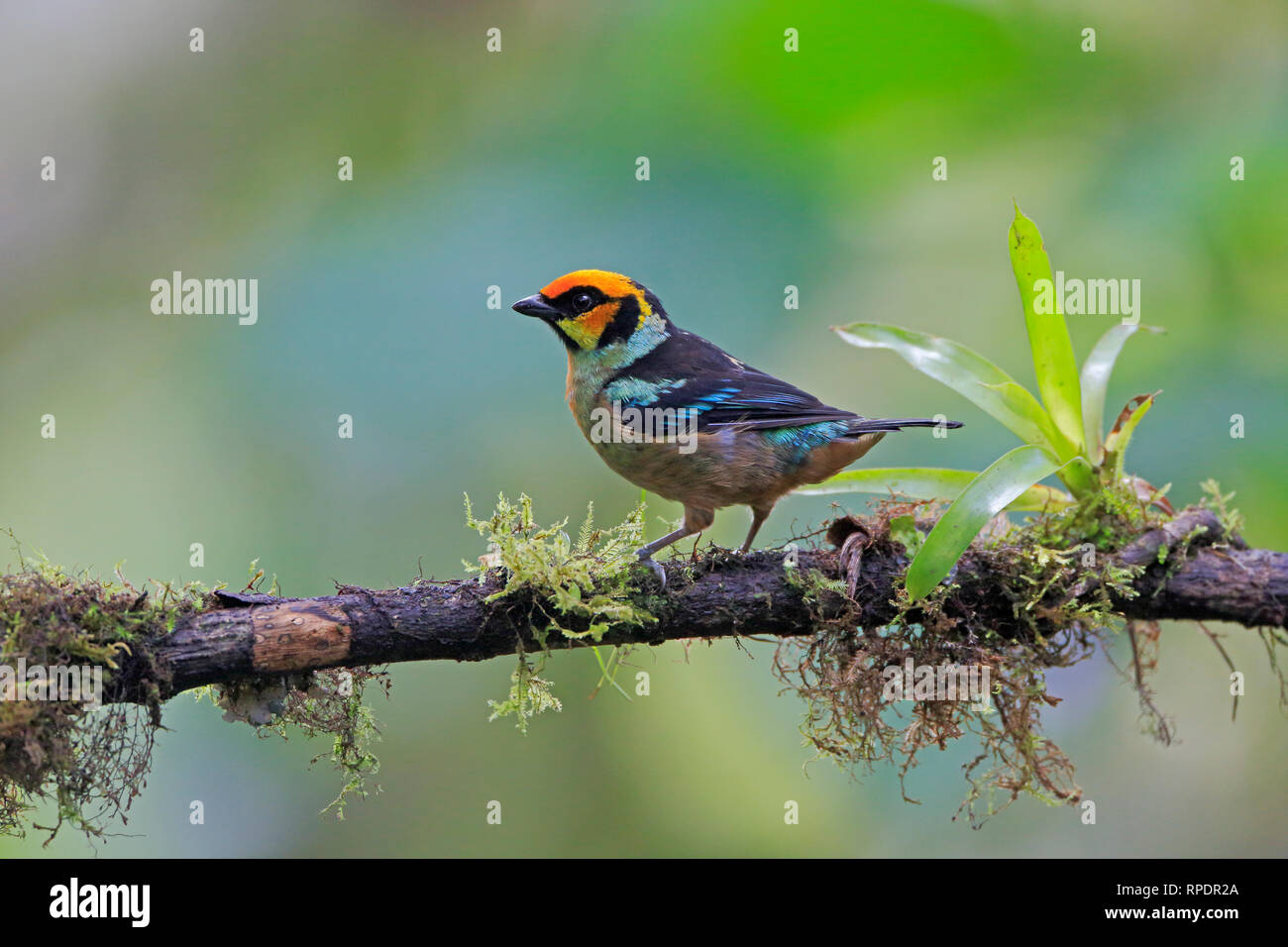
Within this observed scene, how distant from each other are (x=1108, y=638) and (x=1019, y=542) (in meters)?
0.41

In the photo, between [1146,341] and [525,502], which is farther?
[1146,341]

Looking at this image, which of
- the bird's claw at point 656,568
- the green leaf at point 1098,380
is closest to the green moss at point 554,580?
the bird's claw at point 656,568

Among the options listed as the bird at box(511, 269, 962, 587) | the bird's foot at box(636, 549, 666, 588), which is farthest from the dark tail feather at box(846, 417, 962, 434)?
the bird's foot at box(636, 549, 666, 588)

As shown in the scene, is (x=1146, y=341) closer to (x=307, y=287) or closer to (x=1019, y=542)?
(x=1019, y=542)

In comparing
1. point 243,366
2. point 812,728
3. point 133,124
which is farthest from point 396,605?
point 133,124

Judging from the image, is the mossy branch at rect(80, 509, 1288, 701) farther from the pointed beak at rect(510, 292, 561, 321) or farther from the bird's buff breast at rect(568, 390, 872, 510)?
the pointed beak at rect(510, 292, 561, 321)

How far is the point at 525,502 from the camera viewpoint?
9.16 feet

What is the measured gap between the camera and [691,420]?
11.8ft

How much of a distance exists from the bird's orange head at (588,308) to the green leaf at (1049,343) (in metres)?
1.50

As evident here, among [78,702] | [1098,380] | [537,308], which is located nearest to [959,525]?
[1098,380]

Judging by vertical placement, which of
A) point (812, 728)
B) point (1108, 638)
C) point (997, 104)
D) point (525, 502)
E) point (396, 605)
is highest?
point (997, 104)

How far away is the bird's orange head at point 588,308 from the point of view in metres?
4.02

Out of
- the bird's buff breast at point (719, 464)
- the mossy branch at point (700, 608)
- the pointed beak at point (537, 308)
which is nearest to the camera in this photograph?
the mossy branch at point (700, 608)

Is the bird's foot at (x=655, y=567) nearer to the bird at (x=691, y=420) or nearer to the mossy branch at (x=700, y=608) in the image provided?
the mossy branch at (x=700, y=608)
